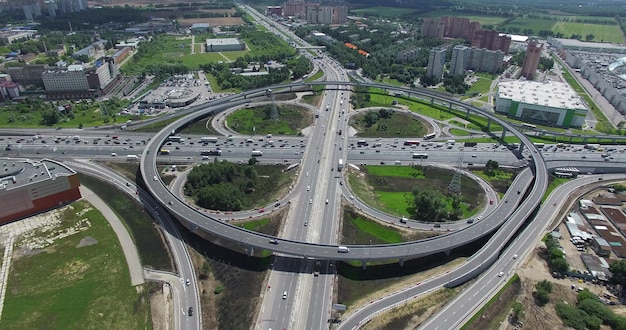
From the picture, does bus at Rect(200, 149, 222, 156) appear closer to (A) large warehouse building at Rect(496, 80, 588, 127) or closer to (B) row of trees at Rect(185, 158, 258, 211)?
(B) row of trees at Rect(185, 158, 258, 211)

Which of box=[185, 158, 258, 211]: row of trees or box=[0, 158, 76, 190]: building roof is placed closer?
box=[0, 158, 76, 190]: building roof

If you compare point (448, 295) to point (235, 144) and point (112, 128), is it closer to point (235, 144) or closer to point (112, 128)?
point (235, 144)

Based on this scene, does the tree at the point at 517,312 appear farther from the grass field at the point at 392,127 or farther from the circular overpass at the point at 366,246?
the grass field at the point at 392,127

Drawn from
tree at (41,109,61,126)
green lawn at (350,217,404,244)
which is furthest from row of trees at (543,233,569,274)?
tree at (41,109,61,126)

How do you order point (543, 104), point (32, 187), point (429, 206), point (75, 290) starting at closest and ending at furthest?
point (75, 290) → point (32, 187) → point (429, 206) → point (543, 104)

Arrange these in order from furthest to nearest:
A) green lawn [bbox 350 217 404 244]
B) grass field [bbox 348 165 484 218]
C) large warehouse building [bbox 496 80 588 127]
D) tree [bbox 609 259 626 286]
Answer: large warehouse building [bbox 496 80 588 127], grass field [bbox 348 165 484 218], green lawn [bbox 350 217 404 244], tree [bbox 609 259 626 286]

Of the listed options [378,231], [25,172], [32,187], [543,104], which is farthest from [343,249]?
[543,104]

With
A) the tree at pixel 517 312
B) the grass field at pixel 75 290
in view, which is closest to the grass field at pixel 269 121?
the grass field at pixel 75 290

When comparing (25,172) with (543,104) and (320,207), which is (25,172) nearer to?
(320,207)

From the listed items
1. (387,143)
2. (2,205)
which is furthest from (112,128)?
(387,143)
